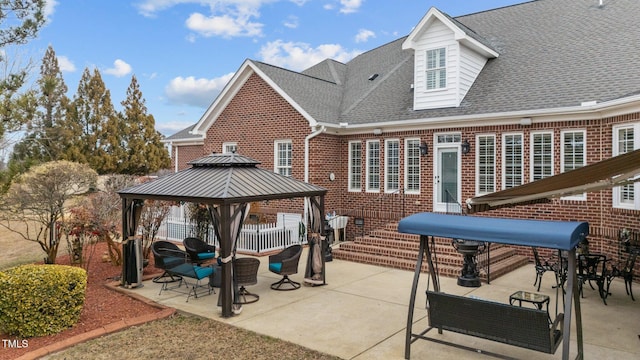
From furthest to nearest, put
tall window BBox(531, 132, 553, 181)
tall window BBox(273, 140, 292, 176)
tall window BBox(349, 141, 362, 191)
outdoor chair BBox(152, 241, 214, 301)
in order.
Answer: tall window BBox(273, 140, 292, 176) → tall window BBox(349, 141, 362, 191) → tall window BBox(531, 132, 553, 181) → outdoor chair BBox(152, 241, 214, 301)

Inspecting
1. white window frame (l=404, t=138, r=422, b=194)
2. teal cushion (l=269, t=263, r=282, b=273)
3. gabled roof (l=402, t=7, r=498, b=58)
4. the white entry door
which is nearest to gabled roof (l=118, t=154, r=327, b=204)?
teal cushion (l=269, t=263, r=282, b=273)

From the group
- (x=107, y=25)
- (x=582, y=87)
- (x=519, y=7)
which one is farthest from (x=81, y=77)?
(x=582, y=87)

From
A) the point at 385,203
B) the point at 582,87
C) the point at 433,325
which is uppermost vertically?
the point at 582,87

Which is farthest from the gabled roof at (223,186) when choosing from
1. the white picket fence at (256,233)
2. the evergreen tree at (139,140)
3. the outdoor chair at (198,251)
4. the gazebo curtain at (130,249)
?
the evergreen tree at (139,140)

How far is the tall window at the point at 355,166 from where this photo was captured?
1597cm

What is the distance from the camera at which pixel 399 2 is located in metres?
16.4

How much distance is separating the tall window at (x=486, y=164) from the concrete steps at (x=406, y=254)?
6.01 feet

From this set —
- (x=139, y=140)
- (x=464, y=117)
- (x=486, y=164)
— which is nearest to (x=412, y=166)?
(x=486, y=164)

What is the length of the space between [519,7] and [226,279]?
1571cm

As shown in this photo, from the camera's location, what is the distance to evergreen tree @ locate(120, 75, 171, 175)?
3325 cm

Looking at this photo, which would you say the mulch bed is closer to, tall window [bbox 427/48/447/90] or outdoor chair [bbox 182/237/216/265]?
outdoor chair [bbox 182/237/216/265]

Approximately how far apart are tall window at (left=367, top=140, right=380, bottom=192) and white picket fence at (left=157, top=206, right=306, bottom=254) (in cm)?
285

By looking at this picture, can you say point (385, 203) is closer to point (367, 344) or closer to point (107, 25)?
point (367, 344)

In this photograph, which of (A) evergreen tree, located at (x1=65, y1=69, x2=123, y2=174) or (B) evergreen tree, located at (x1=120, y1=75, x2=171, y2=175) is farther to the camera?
(B) evergreen tree, located at (x1=120, y1=75, x2=171, y2=175)
